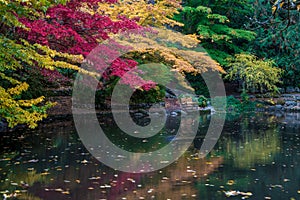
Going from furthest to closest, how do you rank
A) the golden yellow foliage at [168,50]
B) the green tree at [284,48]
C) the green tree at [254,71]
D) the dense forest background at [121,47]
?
the green tree at [284,48] < the green tree at [254,71] < the golden yellow foliage at [168,50] < the dense forest background at [121,47]

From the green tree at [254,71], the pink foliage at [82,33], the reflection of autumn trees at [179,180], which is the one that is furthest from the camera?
the green tree at [254,71]

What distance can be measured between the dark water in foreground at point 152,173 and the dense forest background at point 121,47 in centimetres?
71

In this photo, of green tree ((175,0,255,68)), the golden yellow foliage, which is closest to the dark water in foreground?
the golden yellow foliage

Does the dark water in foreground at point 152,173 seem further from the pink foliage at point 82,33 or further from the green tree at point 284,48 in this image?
the green tree at point 284,48

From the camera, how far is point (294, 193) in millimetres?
4480

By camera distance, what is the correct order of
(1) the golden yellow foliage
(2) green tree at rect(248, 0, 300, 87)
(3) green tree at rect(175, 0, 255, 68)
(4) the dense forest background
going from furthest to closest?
(2) green tree at rect(248, 0, 300, 87) < (3) green tree at rect(175, 0, 255, 68) < (1) the golden yellow foliage < (4) the dense forest background

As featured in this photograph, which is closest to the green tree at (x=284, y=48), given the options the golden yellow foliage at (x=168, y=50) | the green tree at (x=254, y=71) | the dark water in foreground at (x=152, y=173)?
the green tree at (x=254, y=71)

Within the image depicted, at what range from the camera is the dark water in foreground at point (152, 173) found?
4.45 meters

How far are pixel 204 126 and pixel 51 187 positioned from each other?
633cm

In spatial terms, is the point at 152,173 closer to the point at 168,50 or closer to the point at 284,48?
the point at 168,50

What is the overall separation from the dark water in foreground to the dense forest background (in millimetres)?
707

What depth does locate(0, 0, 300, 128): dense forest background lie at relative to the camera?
6.01 m

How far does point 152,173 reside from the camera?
5.40 meters

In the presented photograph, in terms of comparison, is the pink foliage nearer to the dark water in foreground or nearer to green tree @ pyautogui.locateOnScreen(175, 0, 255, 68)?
the dark water in foreground
